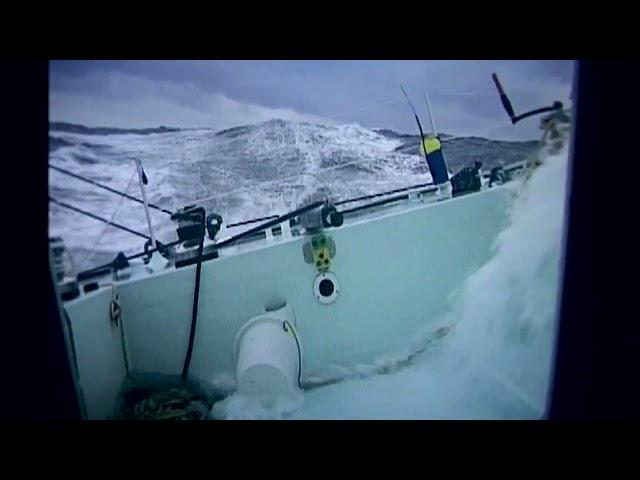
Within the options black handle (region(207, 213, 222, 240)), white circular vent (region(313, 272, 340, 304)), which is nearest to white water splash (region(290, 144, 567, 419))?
white circular vent (region(313, 272, 340, 304))

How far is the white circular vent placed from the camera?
1.47m

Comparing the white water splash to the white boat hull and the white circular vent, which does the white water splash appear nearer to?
the white boat hull

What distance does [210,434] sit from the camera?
1.54 metres

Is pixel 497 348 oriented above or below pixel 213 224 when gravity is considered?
below

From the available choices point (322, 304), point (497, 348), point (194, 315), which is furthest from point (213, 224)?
point (497, 348)

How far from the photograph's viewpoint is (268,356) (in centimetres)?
141

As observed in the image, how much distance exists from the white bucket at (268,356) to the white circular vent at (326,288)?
0.09m

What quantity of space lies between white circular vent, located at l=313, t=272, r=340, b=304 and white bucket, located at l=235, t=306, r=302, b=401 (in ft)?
0.31

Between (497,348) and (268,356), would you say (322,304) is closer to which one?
(268,356)

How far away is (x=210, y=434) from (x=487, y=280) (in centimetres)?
89

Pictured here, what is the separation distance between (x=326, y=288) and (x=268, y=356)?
24 centimetres

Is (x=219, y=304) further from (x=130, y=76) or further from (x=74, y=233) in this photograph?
(x=130, y=76)

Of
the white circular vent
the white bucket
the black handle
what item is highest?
the black handle
